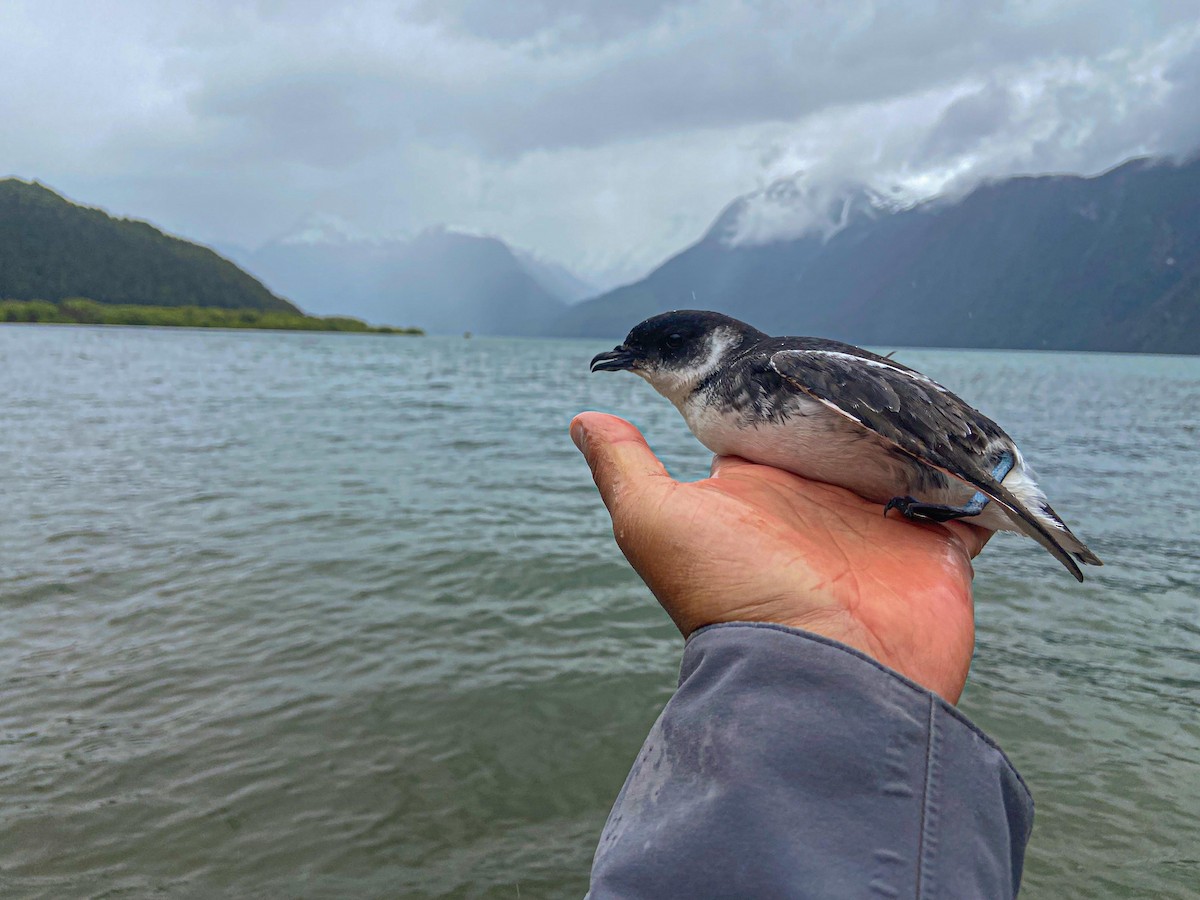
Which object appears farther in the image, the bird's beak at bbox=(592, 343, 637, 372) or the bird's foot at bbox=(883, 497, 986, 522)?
the bird's beak at bbox=(592, 343, 637, 372)

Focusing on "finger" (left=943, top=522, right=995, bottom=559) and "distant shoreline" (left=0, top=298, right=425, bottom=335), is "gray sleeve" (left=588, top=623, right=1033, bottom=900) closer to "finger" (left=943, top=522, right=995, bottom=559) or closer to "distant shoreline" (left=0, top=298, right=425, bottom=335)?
"finger" (left=943, top=522, right=995, bottom=559)

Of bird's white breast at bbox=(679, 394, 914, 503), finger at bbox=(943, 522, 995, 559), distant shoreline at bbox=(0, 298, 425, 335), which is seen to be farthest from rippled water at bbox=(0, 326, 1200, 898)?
distant shoreline at bbox=(0, 298, 425, 335)

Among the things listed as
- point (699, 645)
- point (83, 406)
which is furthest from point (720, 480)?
point (83, 406)

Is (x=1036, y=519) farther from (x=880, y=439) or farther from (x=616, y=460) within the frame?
(x=616, y=460)

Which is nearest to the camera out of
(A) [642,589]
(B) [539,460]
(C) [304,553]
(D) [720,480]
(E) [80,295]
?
(D) [720,480]

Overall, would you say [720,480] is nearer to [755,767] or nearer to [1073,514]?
[755,767]

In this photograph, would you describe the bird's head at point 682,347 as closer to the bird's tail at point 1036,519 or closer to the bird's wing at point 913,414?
the bird's wing at point 913,414
